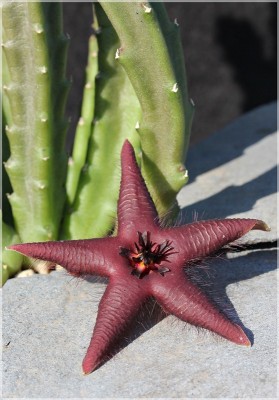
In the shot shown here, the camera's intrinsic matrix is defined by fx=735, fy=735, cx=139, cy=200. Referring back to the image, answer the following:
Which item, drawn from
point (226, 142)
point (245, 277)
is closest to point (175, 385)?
point (245, 277)

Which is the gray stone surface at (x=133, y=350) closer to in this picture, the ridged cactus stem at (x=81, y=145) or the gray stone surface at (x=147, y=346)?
the gray stone surface at (x=147, y=346)

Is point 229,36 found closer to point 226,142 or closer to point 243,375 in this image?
point 226,142

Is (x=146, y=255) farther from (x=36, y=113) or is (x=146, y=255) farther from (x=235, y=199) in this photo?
(x=235, y=199)

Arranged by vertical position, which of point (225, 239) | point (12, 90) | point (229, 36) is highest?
point (229, 36)

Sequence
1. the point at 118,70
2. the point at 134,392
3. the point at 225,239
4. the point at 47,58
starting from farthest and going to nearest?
the point at 118,70 < the point at 47,58 < the point at 225,239 < the point at 134,392

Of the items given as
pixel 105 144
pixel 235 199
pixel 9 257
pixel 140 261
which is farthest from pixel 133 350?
pixel 235 199

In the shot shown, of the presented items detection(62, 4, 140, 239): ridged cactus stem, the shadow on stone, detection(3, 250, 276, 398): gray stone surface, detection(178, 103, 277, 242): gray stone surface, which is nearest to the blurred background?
detection(178, 103, 277, 242): gray stone surface

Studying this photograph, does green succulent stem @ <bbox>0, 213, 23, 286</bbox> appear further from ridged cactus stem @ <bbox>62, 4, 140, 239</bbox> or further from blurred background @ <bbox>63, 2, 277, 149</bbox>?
blurred background @ <bbox>63, 2, 277, 149</bbox>
